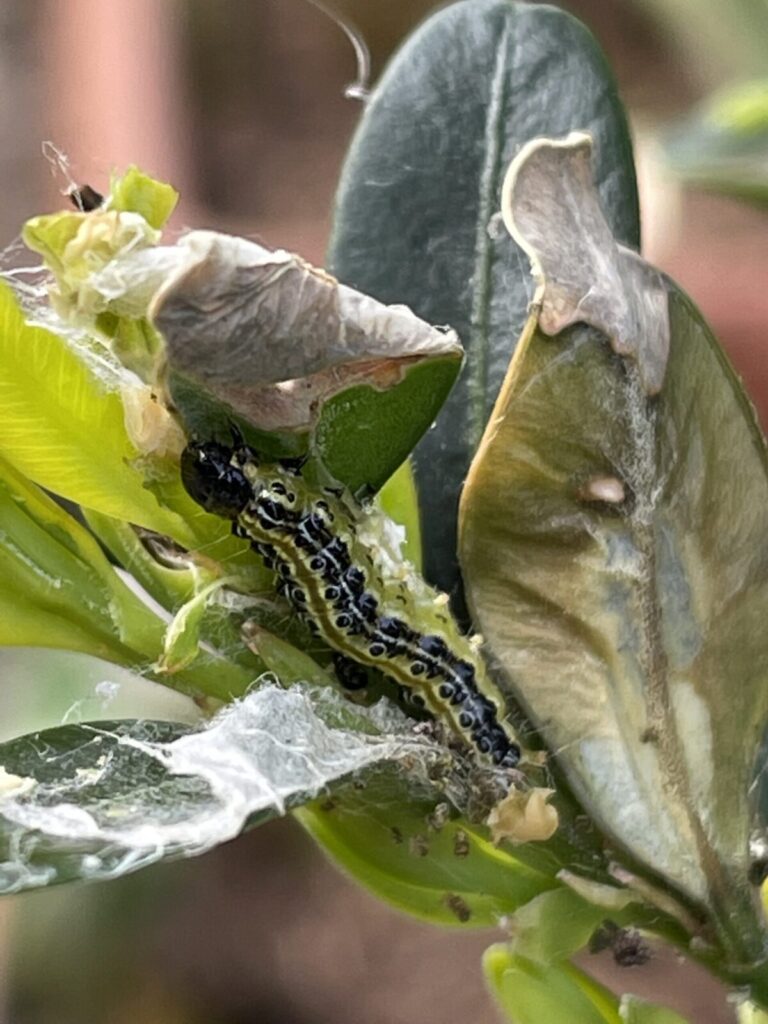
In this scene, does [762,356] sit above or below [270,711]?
below

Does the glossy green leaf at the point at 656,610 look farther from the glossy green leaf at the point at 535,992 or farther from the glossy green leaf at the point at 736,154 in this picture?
the glossy green leaf at the point at 736,154

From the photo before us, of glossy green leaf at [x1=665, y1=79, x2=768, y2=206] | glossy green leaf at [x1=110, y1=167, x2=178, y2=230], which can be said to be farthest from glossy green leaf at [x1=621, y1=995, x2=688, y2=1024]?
glossy green leaf at [x1=665, y1=79, x2=768, y2=206]

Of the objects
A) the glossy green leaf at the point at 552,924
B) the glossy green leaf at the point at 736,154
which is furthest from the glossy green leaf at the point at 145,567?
the glossy green leaf at the point at 736,154

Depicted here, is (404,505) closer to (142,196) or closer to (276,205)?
(142,196)

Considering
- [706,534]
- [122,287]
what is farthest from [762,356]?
[122,287]

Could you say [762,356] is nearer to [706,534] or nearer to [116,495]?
[706,534]
